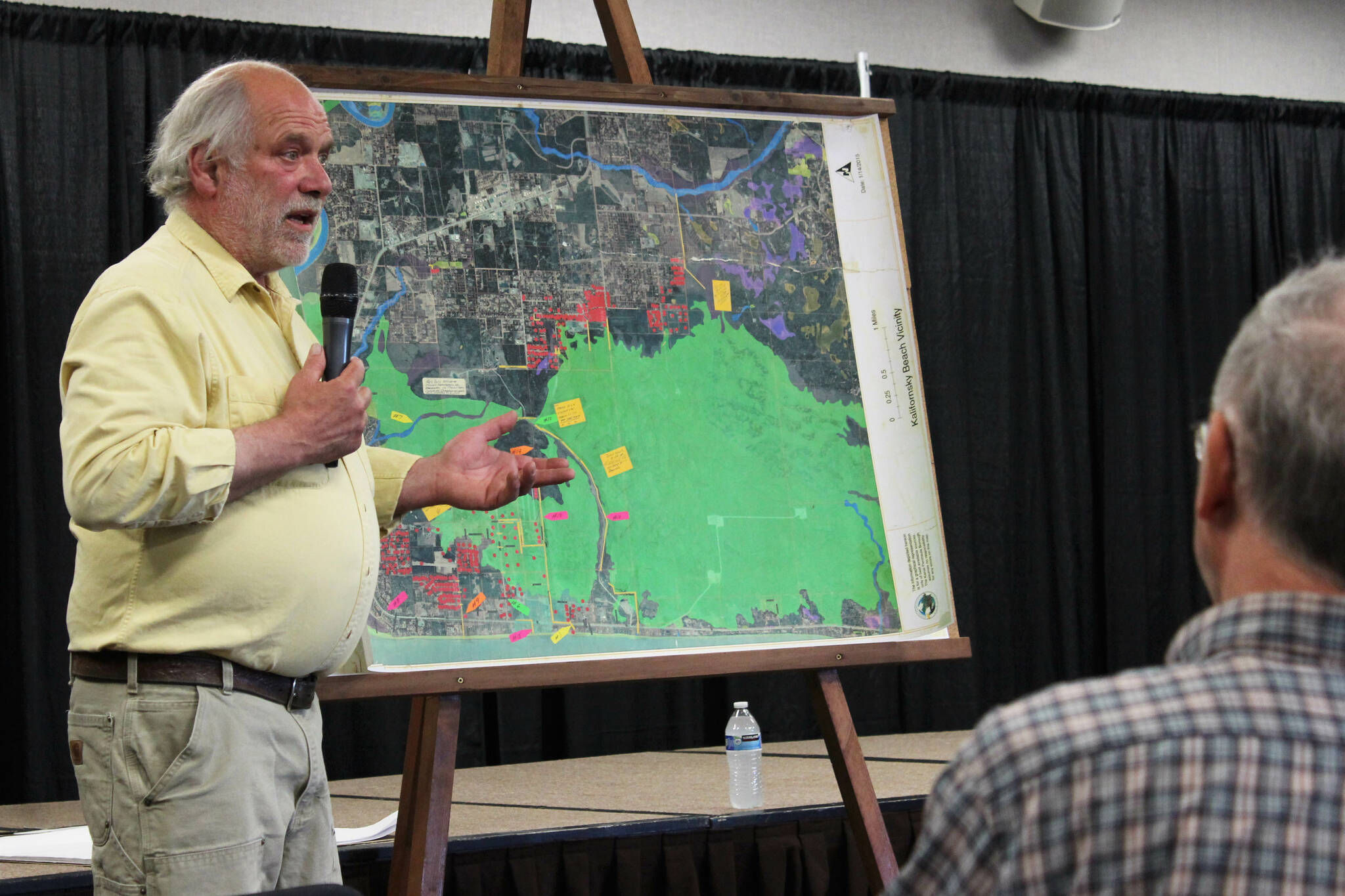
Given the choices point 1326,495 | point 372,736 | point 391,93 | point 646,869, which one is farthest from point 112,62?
point 1326,495

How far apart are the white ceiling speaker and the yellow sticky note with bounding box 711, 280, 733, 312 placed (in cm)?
246

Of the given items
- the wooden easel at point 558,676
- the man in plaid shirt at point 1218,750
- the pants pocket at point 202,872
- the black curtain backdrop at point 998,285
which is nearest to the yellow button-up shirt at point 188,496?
the pants pocket at point 202,872

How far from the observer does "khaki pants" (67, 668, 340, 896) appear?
1.46 m

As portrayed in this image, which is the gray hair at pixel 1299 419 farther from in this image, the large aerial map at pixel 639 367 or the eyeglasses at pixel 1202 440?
the large aerial map at pixel 639 367

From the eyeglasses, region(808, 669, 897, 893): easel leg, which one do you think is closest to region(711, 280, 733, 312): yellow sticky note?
region(808, 669, 897, 893): easel leg

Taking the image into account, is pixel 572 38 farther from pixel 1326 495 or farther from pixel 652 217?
pixel 1326 495

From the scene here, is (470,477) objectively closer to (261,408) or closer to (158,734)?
(261,408)

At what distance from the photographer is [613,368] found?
223 cm

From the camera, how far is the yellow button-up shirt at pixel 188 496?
143 centimetres

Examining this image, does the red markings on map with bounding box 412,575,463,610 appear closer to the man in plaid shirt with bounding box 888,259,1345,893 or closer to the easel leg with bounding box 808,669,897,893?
the easel leg with bounding box 808,669,897,893

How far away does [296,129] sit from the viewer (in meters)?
1.73

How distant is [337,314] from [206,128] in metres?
0.29

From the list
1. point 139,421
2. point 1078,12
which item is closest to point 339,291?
point 139,421

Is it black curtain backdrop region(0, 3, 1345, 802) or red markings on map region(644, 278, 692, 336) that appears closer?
red markings on map region(644, 278, 692, 336)
